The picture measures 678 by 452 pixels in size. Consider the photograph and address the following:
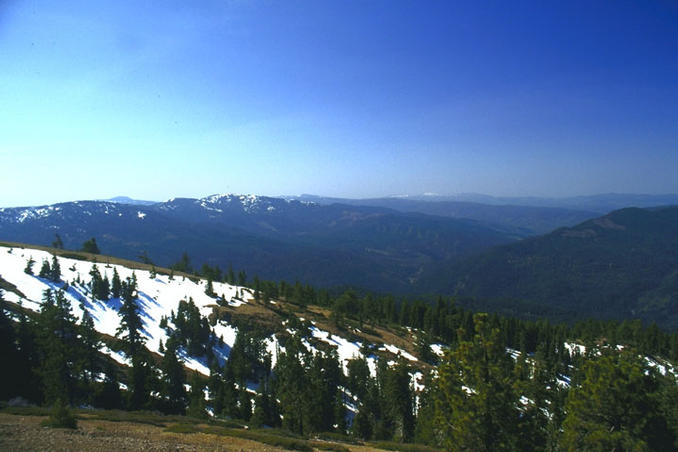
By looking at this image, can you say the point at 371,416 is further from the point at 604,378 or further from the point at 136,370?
the point at 604,378

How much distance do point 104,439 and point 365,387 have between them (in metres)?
47.0

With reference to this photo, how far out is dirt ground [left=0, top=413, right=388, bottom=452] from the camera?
15.7 meters

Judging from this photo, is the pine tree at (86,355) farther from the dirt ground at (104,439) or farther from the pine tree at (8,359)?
the dirt ground at (104,439)

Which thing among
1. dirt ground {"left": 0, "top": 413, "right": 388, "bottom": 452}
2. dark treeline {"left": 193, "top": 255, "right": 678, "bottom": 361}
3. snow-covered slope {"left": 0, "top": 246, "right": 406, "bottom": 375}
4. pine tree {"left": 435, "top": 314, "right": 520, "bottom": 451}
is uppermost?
pine tree {"left": 435, "top": 314, "right": 520, "bottom": 451}

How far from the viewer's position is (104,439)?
17766 mm

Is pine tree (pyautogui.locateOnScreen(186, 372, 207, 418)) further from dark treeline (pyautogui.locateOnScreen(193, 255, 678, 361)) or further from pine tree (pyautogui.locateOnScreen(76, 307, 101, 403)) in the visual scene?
dark treeline (pyautogui.locateOnScreen(193, 255, 678, 361))

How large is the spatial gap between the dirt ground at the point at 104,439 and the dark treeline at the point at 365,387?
529 inches

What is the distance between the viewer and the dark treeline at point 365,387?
17.2 metres

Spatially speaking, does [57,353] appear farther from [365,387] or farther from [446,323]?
[446,323]

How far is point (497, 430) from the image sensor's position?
16.6 m

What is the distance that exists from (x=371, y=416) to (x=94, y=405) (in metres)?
34.5

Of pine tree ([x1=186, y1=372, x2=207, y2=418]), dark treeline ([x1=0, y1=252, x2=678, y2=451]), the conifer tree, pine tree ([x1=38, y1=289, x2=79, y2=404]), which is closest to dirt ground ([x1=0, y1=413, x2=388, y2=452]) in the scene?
pine tree ([x1=38, y1=289, x2=79, y2=404])

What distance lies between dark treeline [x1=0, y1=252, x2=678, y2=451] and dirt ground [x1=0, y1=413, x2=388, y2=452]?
529 inches

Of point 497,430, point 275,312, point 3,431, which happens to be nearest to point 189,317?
point 275,312
